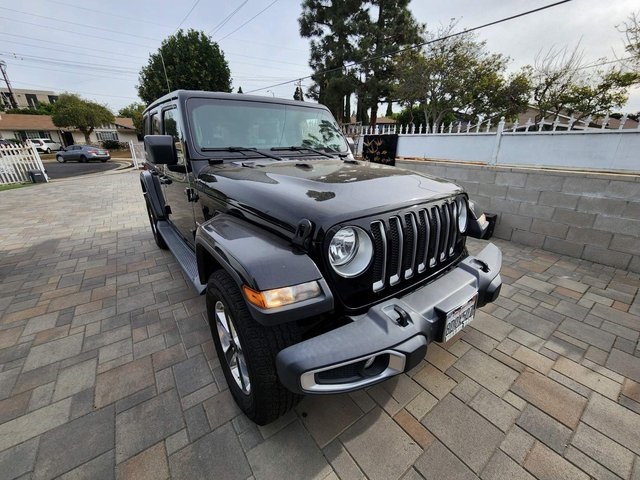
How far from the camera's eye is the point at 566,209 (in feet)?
12.0

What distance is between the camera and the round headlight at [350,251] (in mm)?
1307

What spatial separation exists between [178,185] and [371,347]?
2.61m

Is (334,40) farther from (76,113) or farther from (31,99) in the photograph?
(31,99)

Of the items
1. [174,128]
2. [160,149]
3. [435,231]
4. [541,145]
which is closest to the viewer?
[435,231]

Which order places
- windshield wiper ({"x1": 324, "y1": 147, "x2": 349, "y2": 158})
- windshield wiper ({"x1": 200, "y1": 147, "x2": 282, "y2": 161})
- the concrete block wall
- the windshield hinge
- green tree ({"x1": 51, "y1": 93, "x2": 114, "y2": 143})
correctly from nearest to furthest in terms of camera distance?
the windshield hinge → windshield wiper ({"x1": 200, "y1": 147, "x2": 282, "y2": 161}) → windshield wiper ({"x1": 324, "y1": 147, "x2": 349, "y2": 158}) → the concrete block wall → green tree ({"x1": 51, "y1": 93, "x2": 114, "y2": 143})

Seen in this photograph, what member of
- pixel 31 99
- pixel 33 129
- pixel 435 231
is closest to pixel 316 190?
pixel 435 231

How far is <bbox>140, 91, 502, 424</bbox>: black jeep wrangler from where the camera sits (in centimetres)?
117

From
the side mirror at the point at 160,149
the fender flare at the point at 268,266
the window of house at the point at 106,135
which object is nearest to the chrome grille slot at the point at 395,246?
the fender flare at the point at 268,266

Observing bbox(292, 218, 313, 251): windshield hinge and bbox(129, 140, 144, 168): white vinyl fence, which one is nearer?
bbox(292, 218, 313, 251): windshield hinge

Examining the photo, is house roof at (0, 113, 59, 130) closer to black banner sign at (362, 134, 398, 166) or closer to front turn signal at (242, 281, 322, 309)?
black banner sign at (362, 134, 398, 166)

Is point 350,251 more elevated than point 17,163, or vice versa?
point 350,251

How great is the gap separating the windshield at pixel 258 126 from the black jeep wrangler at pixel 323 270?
0.12 metres

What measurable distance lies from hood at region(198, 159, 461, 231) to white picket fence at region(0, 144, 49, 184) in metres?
14.4

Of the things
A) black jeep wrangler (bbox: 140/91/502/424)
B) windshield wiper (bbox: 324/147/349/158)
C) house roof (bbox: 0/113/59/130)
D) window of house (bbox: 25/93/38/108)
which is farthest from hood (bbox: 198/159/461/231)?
window of house (bbox: 25/93/38/108)
